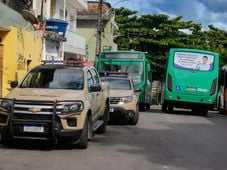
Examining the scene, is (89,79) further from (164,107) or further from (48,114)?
(164,107)

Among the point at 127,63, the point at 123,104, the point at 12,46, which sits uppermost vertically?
the point at 12,46

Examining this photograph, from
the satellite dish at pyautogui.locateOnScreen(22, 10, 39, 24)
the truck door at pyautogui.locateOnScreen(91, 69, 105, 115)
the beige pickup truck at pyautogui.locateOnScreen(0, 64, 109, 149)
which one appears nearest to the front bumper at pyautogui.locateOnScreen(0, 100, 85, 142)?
the beige pickup truck at pyautogui.locateOnScreen(0, 64, 109, 149)

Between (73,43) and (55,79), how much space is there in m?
25.3

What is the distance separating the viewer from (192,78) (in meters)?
26.8

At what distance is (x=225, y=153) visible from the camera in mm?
12453

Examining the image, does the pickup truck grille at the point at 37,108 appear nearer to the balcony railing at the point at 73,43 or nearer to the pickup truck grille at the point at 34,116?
the pickup truck grille at the point at 34,116

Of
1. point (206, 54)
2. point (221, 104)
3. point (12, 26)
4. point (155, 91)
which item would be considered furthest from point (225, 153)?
point (155, 91)

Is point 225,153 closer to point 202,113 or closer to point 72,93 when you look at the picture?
point 72,93

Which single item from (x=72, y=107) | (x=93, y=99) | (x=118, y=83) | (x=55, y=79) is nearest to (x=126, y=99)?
(x=118, y=83)

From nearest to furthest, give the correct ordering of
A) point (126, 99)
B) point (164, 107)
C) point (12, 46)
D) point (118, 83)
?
1. point (126, 99)
2. point (118, 83)
3. point (12, 46)
4. point (164, 107)

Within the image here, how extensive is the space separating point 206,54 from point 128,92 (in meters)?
9.21

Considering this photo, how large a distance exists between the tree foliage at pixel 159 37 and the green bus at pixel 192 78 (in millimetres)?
29821

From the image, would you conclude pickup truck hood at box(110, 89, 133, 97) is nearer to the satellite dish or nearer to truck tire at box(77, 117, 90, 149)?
truck tire at box(77, 117, 90, 149)

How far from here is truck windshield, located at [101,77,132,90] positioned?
19.3 metres
